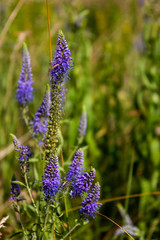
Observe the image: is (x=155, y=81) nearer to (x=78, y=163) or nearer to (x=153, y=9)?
(x=153, y=9)

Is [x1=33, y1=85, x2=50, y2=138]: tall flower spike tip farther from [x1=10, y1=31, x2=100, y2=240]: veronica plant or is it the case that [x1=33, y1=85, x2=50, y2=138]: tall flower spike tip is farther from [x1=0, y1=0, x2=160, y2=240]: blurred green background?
[x1=0, y1=0, x2=160, y2=240]: blurred green background

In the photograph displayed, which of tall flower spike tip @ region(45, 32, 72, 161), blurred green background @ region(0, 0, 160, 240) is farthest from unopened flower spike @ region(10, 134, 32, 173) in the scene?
blurred green background @ region(0, 0, 160, 240)

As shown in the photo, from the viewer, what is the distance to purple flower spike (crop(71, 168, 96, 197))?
43.4 inches

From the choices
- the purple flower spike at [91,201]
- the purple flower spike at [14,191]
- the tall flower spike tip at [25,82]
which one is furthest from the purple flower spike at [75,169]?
the tall flower spike tip at [25,82]

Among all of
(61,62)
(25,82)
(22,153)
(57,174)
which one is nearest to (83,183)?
(57,174)

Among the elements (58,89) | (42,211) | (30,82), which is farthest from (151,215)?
(58,89)

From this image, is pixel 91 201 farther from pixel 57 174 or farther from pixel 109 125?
pixel 109 125

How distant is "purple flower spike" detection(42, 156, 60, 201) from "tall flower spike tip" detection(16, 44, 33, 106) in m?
0.61

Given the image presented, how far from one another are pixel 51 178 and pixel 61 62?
0.44 metres

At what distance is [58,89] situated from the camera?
3.56ft

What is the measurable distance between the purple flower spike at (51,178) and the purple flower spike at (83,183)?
92 mm

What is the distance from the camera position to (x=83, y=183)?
112 cm

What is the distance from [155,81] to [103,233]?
1.36 m

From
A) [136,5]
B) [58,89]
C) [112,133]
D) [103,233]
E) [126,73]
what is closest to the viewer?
[58,89]
